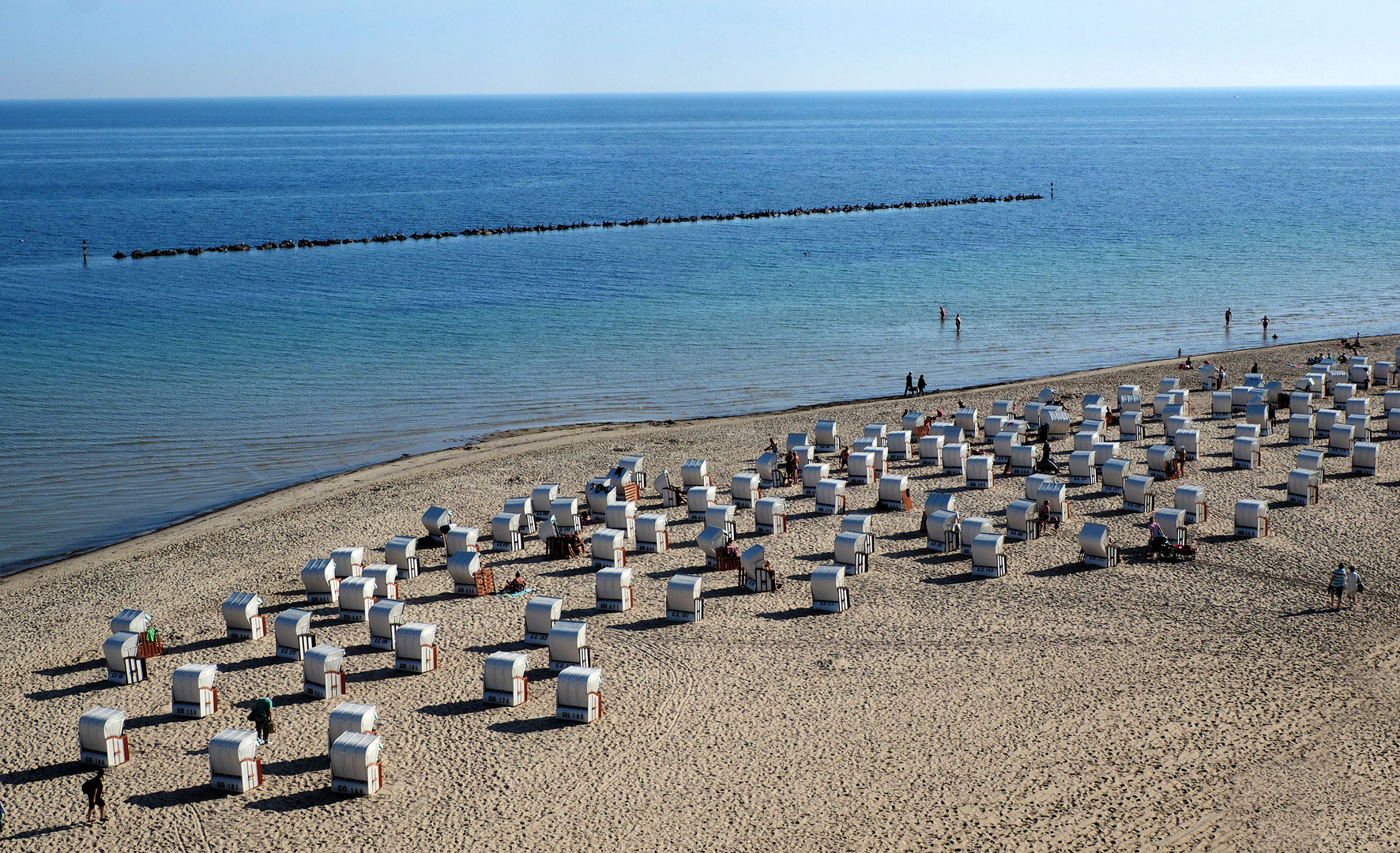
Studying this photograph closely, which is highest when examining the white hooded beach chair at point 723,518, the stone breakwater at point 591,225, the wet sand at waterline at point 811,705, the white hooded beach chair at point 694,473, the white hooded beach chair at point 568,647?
the stone breakwater at point 591,225

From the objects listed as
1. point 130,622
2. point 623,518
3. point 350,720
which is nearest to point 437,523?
point 623,518

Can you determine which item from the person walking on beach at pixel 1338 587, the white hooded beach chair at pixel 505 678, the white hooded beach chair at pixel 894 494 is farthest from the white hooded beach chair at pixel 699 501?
the person walking on beach at pixel 1338 587

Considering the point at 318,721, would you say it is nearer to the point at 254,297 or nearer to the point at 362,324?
the point at 362,324

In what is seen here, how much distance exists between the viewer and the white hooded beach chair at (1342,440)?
121ft

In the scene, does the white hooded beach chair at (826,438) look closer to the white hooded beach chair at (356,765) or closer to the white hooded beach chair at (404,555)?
the white hooded beach chair at (404,555)

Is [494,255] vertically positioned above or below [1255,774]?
above

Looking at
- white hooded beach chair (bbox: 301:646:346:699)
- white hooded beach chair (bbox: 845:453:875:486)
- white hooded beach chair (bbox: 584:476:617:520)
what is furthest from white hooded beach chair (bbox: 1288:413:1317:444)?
white hooded beach chair (bbox: 301:646:346:699)

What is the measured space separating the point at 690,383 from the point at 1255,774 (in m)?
36.0

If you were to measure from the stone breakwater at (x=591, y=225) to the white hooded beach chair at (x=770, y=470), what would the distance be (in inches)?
3054

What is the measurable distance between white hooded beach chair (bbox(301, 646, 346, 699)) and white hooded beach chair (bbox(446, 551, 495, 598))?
5295mm

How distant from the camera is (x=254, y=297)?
7731 centimetres

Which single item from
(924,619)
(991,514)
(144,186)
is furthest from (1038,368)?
(144,186)

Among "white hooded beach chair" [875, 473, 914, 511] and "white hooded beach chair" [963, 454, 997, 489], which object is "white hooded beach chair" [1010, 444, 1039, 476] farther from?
"white hooded beach chair" [875, 473, 914, 511]

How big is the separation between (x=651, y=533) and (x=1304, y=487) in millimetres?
17727
